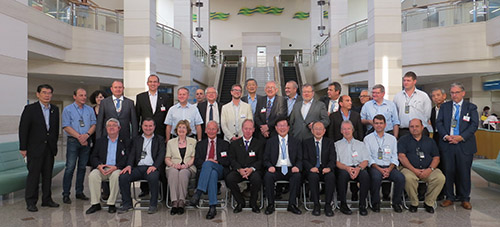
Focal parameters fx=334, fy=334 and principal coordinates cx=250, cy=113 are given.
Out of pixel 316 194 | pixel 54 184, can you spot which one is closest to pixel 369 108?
pixel 316 194

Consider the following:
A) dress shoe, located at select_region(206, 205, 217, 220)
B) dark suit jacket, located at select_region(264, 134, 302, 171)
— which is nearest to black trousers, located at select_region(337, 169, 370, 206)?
dark suit jacket, located at select_region(264, 134, 302, 171)

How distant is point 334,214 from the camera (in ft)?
14.2

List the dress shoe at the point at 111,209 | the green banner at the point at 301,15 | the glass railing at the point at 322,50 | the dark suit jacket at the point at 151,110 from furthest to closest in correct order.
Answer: the green banner at the point at 301,15
the glass railing at the point at 322,50
the dark suit jacket at the point at 151,110
the dress shoe at the point at 111,209

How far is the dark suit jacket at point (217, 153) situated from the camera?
15.5 ft

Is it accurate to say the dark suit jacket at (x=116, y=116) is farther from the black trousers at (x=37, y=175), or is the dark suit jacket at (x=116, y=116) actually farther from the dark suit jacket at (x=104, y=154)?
the black trousers at (x=37, y=175)

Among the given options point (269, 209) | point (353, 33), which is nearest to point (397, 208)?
point (269, 209)

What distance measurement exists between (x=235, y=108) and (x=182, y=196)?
1.57 m

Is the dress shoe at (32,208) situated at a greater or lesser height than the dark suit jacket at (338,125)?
lesser

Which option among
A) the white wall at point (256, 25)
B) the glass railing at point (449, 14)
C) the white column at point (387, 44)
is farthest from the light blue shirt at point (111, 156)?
the white wall at point (256, 25)

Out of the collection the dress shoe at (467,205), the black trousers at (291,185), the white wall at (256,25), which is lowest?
the dress shoe at (467,205)

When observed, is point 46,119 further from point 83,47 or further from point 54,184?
point 83,47

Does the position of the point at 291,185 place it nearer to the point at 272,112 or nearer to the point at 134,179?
the point at 272,112

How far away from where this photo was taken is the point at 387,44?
8711 mm

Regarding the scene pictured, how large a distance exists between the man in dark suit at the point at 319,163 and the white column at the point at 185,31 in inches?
502
